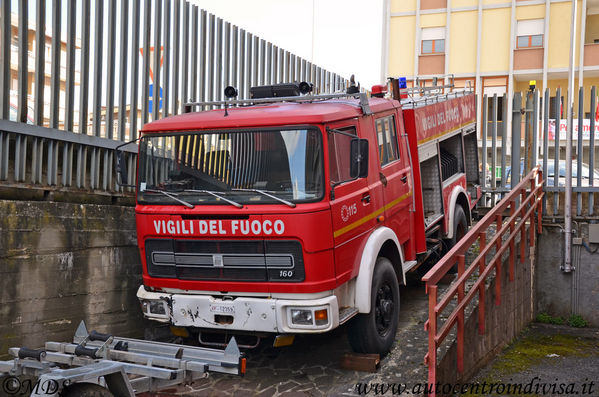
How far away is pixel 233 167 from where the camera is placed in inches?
224

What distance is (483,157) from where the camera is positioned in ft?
Answer: 37.2

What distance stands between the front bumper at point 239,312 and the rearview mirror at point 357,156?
114 centimetres

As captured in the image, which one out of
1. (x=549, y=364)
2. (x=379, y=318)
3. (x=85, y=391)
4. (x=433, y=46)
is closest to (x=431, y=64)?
(x=433, y=46)

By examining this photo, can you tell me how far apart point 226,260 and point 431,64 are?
28112mm

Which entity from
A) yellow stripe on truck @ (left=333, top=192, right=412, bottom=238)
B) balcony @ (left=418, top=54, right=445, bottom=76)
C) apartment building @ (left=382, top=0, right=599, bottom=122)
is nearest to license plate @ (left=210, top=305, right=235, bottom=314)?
yellow stripe on truck @ (left=333, top=192, right=412, bottom=238)

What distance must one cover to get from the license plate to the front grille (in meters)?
0.25

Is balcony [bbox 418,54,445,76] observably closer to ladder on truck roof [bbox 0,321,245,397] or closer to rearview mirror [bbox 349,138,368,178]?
rearview mirror [bbox 349,138,368,178]

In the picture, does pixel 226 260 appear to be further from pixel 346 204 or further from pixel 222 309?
pixel 346 204

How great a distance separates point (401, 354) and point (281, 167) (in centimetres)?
227

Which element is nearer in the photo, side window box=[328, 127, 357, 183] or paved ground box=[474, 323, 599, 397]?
side window box=[328, 127, 357, 183]

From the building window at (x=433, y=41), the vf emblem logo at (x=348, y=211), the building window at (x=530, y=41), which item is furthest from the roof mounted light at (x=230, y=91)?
the building window at (x=433, y=41)

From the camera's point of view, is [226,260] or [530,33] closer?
[226,260]

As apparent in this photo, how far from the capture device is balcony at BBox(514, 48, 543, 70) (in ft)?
96.3

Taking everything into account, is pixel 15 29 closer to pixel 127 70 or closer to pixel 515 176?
pixel 127 70
